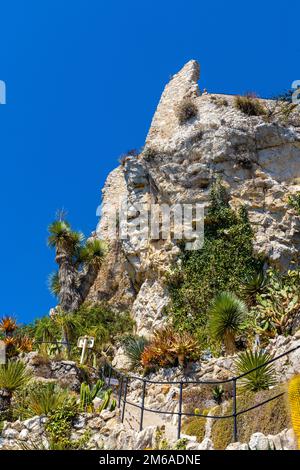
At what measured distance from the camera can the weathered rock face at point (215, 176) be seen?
61.2 feet

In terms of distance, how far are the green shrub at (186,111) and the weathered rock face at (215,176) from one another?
0.17 metres

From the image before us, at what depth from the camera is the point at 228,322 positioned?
14.1m

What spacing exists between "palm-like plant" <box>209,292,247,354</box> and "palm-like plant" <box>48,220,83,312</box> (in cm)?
864

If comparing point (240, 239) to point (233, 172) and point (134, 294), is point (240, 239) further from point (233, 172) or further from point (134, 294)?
point (134, 294)

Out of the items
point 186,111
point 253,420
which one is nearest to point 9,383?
point 253,420

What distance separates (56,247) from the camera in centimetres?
2172

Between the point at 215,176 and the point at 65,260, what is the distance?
7.11 metres

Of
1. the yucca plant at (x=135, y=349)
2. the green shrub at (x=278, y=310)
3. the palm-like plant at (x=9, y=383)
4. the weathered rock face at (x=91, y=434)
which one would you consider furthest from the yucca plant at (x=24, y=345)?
the green shrub at (x=278, y=310)

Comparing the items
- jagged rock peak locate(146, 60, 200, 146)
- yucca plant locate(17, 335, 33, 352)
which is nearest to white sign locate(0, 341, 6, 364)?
yucca plant locate(17, 335, 33, 352)

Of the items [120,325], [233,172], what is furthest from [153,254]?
[233,172]

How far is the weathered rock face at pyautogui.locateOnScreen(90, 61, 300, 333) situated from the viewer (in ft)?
61.2

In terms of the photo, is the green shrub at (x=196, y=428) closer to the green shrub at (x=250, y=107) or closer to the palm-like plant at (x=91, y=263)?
the palm-like plant at (x=91, y=263)

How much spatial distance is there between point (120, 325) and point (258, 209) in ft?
22.3
